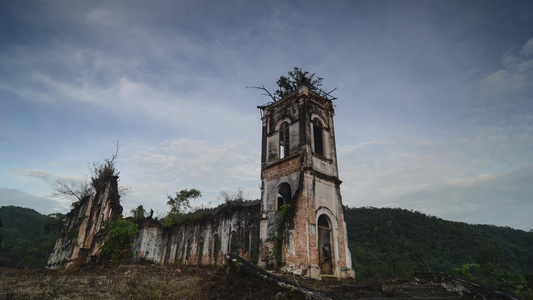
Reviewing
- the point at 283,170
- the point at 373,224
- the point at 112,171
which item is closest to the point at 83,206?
the point at 112,171

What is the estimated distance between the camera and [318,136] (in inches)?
669

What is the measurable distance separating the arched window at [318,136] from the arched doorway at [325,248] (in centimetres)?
384

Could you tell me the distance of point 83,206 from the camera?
928 inches

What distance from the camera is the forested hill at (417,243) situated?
1293 inches

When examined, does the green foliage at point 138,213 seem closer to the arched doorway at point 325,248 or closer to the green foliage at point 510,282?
the arched doorway at point 325,248

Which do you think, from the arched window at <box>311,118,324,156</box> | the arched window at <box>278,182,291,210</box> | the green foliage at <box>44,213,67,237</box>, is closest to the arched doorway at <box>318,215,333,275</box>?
the arched window at <box>278,182,291,210</box>

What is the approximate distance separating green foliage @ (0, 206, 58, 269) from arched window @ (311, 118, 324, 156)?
83.9 feet

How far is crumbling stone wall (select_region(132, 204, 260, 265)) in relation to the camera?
51.1 feet

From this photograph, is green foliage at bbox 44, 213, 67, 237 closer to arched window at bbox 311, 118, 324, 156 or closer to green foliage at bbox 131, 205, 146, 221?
green foliage at bbox 131, 205, 146, 221

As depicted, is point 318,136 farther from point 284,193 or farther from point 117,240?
A: point 117,240

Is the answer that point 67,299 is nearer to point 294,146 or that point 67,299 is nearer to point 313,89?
point 294,146

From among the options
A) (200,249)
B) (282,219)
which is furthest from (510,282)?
(200,249)

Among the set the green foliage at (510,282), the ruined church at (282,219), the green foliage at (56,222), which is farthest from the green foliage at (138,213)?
the green foliage at (510,282)

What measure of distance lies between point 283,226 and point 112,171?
16.2m
